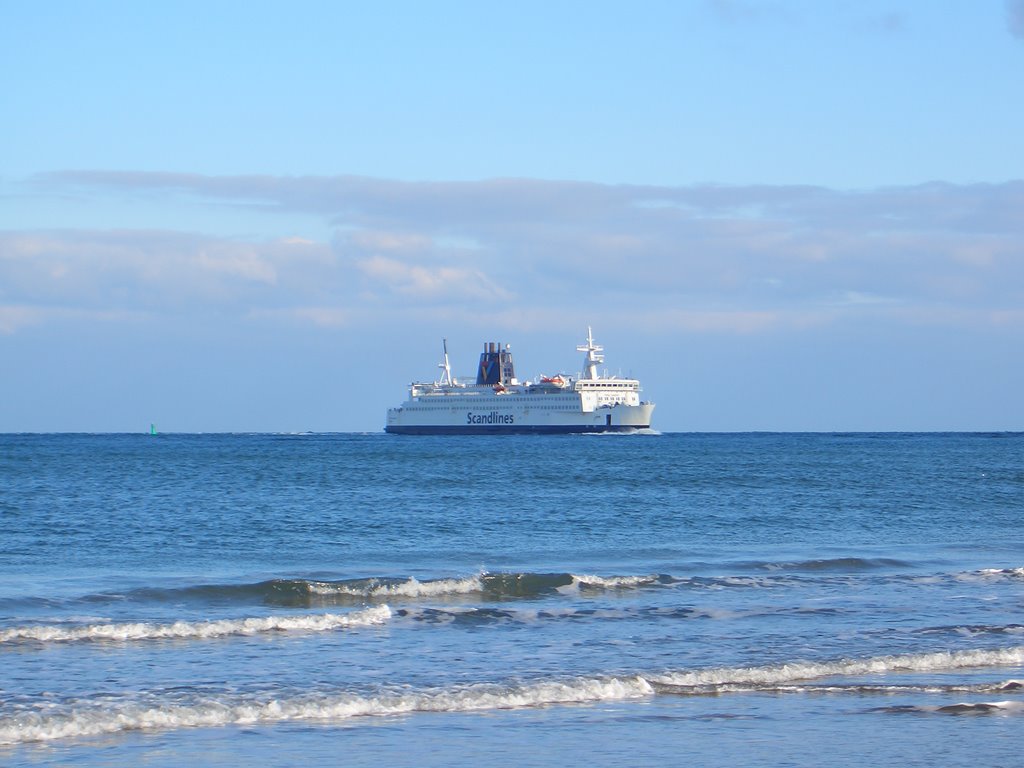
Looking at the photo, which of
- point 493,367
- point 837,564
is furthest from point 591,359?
point 837,564

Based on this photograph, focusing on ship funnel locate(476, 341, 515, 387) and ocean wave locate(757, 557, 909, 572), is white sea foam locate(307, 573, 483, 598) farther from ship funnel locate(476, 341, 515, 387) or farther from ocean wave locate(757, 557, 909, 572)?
ship funnel locate(476, 341, 515, 387)

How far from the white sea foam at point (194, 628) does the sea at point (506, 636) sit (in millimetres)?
59

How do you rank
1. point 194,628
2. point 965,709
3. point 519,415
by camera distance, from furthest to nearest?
point 519,415 → point 194,628 → point 965,709

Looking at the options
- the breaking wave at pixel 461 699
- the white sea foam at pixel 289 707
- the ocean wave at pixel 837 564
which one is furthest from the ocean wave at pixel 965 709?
the ocean wave at pixel 837 564

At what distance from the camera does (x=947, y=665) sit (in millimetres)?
14688

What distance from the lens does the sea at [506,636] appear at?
11.3 metres

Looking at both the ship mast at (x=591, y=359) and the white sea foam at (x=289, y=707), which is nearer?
the white sea foam at (x=289, y=707)

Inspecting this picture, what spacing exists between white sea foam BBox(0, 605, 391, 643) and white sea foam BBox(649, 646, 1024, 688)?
5636 millimetres

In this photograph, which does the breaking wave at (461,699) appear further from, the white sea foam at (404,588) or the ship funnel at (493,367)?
the ship funnel at (493,367)

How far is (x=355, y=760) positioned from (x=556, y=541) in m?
20.2

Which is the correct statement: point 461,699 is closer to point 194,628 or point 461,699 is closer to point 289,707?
point 289,707

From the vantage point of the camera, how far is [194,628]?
16.7 meters

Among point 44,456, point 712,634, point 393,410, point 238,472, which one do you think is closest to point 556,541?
point 712,634

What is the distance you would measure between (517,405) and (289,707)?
129 m
